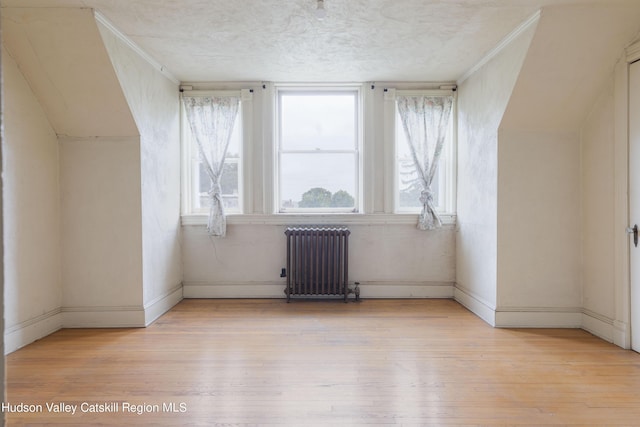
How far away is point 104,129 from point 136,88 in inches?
19.7

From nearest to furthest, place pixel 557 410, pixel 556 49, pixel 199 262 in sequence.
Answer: pixel 557 410, pixel 556 49, pixel 199 262

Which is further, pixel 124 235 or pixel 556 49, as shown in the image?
pixel 124 235

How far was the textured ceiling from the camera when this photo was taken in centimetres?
288

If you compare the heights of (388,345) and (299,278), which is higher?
(299,278)

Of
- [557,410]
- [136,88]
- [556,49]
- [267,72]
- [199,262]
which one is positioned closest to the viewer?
[557,410]

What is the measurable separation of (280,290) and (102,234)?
2111mm

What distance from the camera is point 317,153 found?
4.96 meters

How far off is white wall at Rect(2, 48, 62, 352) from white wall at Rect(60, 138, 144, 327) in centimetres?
13

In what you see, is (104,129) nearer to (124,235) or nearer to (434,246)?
(124,235)

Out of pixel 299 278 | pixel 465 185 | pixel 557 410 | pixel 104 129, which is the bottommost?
pixel 557 410

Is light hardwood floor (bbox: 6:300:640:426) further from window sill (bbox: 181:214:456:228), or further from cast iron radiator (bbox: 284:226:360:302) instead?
window sill (bbox: 181:214:456:228)

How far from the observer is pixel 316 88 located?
192 inches

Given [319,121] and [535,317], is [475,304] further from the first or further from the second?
[319,121]

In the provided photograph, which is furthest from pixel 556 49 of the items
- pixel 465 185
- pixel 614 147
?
pixel 465 185
